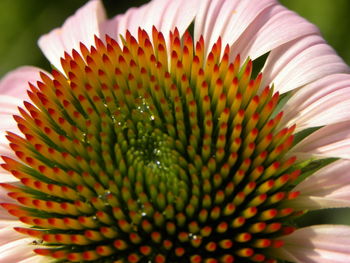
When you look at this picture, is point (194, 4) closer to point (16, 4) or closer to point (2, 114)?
point (2, 114)

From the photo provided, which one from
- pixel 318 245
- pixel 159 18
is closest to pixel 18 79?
pixel 159 18

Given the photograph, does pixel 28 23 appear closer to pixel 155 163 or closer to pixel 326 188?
pixel 155 163

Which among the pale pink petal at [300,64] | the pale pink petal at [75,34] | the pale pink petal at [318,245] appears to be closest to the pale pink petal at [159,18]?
the pale pink petal at [75,34]

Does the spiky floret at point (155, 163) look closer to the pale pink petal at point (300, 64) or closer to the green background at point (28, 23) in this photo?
the pale pink petal at point (300, 64)

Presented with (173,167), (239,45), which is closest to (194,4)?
(239,45)

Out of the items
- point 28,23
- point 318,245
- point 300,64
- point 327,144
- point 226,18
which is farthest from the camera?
point 28,23

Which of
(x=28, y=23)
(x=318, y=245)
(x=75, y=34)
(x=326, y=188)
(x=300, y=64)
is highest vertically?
(x=28, y=23)
